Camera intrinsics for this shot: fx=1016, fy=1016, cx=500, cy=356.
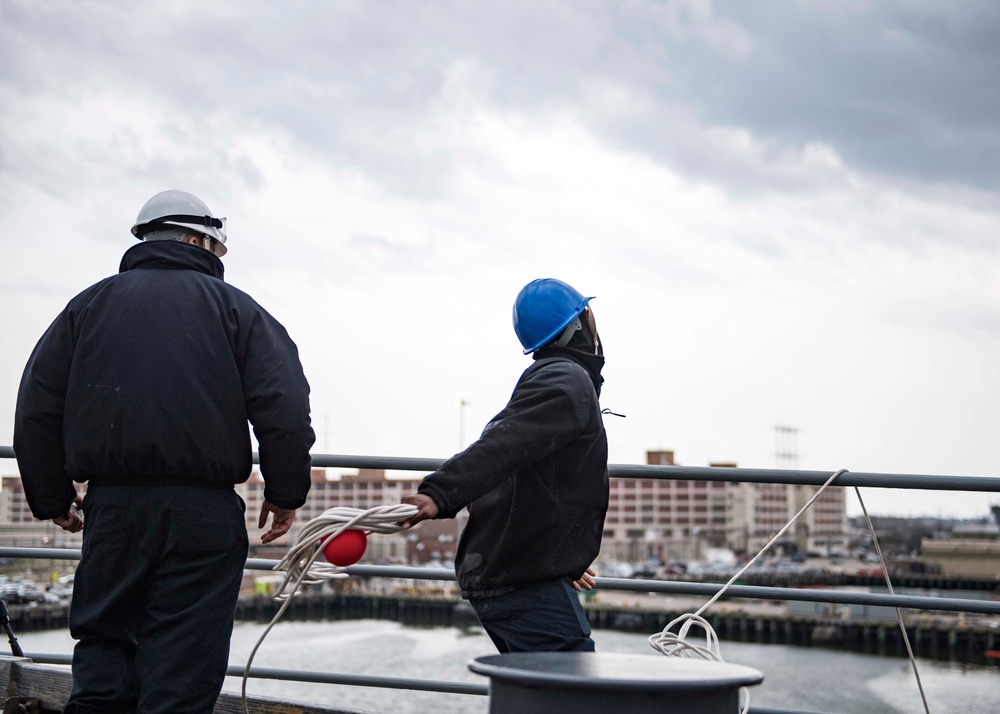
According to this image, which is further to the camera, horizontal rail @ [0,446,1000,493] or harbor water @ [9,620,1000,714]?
harbor water @ [9,620,1000,714]

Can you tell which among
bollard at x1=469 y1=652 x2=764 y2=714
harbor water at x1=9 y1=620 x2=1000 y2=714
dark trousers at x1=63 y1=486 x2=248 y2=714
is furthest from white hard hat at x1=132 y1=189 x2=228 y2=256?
harbor water at x1=9 y1=620 x2=1000 y2=714

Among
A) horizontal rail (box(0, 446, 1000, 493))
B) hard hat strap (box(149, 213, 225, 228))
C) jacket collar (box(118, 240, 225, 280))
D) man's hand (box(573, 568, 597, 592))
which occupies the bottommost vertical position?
man's hand (box(573, 568, 597, 592))

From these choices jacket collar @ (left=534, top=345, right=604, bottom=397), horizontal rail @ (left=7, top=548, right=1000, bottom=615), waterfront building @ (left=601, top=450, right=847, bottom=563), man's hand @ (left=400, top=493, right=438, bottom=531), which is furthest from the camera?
waterfront building @ (left=601, top=450, right=847, bottom=563)

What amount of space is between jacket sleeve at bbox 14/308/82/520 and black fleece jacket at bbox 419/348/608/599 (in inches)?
39.7

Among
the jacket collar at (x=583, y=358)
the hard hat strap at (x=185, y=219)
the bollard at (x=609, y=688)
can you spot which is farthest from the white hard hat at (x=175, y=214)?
the bollard at (x=609, y=688)

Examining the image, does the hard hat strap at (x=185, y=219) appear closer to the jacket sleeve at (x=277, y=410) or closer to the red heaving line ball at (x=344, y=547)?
the jacket sleeve at (x=277, y=410)

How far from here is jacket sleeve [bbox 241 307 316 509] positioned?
2387 millimetres

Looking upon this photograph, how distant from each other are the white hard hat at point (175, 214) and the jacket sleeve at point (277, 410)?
34 centimetres

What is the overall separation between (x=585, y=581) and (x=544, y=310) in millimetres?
725

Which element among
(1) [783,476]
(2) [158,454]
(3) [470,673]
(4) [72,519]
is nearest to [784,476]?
(1) [783,476]

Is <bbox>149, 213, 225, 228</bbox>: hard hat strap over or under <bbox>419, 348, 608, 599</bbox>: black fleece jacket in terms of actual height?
over

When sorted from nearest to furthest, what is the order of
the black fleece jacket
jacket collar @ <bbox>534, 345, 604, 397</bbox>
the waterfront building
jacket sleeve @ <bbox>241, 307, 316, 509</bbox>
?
the black fleece jacket, jacket sleeve @ <bbox>241, 307, 316, 509</bbox>, jacket collar @ <bbox>534, 345, 604, 397</bbox>, the waterfront building

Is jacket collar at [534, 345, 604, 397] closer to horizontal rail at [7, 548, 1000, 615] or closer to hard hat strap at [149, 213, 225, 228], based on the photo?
horizontal rail at [7, 548, 1000, 615]

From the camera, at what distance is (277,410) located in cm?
239
